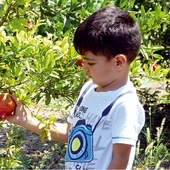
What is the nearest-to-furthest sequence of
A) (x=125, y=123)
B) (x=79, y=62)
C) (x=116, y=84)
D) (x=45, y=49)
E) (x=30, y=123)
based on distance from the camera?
(x=125, y=123) < (x=116, y=84) < (x=30, y=123) < (x=45, y=49) < (x=79, y=62)

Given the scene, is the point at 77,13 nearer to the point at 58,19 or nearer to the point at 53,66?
the point at 58,19

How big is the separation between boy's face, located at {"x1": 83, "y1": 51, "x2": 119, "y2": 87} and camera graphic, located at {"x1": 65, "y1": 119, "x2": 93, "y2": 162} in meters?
0.18

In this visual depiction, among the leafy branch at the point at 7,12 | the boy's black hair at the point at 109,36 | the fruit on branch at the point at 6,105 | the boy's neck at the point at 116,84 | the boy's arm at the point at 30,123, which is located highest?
the leafy branch at the point at 7,12

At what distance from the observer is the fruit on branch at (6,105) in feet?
6.84

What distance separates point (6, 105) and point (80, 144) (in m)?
0.31

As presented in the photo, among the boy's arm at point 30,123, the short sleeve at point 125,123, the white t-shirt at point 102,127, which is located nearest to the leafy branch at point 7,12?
the boy's arm at point 30,123

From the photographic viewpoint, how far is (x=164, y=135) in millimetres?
5074

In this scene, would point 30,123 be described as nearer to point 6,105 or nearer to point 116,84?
point 6,105

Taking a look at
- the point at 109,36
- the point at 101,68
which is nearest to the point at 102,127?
the point at 101,68

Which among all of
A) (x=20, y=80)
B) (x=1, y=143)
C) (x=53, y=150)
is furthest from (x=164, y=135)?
(x=20, y=80)

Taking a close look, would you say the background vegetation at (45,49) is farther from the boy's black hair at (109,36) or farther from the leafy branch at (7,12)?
the boy's black hair at (109,36)

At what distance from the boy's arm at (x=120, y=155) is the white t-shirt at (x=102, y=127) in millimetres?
20

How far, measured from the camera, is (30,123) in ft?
7.23

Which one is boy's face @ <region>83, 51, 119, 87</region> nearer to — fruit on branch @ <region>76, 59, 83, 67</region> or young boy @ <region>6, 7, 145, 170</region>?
young boy @ <region>6, 7, 145, 170</region>
